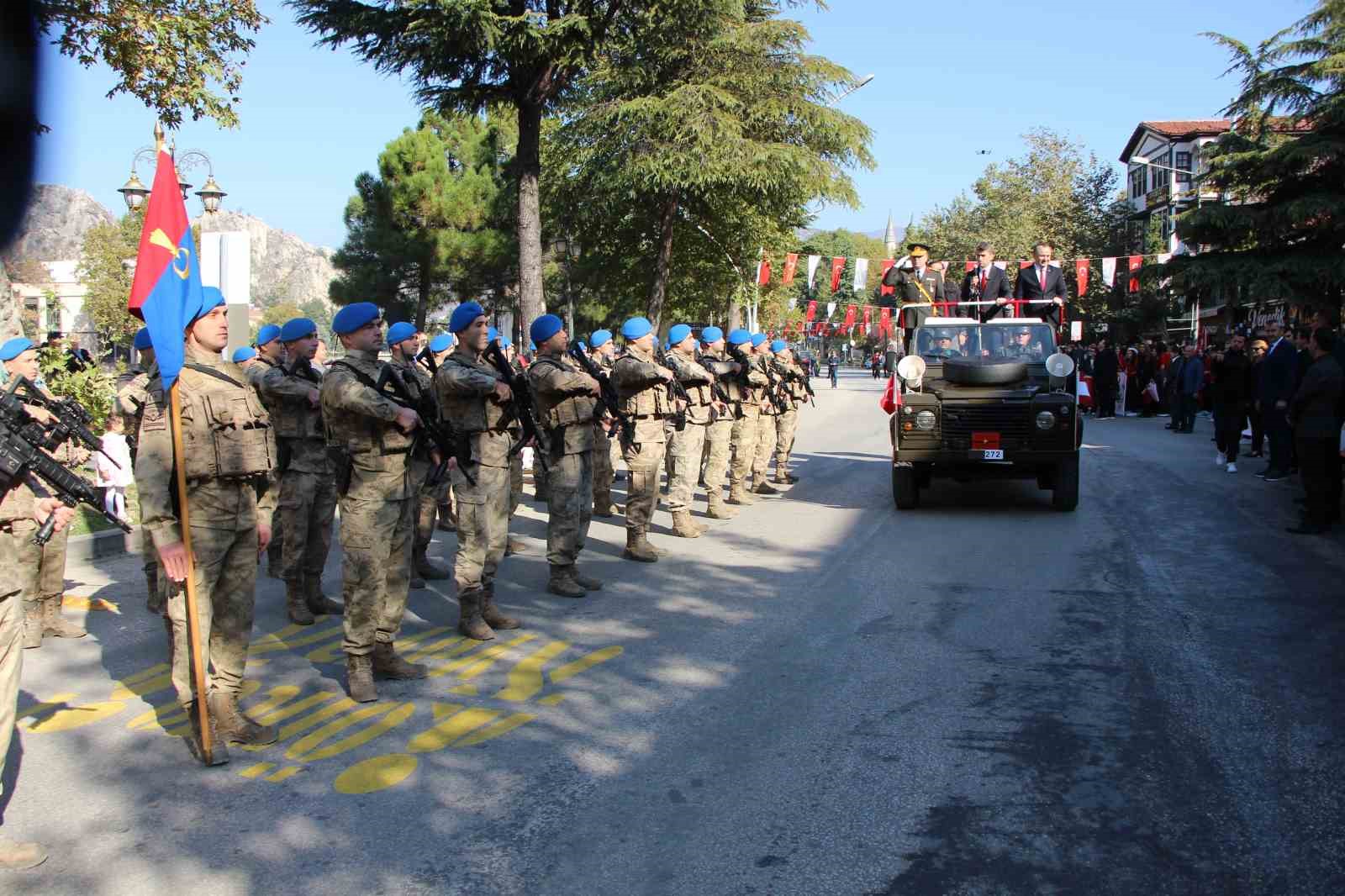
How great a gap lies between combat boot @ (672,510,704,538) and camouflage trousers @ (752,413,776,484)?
2.88 meters

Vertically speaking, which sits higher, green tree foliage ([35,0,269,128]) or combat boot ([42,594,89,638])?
green tree foliage ([35,0,269,128])

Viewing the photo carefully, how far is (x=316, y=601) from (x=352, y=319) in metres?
2.57

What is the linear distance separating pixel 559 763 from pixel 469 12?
1102 centimetres

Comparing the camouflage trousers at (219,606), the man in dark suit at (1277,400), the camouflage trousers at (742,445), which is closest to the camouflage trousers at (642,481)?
the camouflage trousers at (742,445)

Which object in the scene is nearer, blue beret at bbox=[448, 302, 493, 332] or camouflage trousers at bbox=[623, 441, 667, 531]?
blue beret at bbox=[448, 302, 493, 332]

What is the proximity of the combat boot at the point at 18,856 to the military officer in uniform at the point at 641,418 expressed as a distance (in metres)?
5.73

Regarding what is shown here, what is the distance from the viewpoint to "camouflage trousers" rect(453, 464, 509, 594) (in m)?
6.89

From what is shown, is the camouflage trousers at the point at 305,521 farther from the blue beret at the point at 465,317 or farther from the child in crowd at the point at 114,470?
the child in crowd at the point at 114,470

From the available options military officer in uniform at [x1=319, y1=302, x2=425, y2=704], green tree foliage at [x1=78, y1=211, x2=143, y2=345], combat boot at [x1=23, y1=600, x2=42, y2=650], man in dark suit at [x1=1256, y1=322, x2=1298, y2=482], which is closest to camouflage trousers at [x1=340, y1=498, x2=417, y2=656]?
military officer in uniform at [x1=319, y1=302, x2=425, y2=704]

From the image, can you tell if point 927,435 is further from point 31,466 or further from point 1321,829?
point 31,466

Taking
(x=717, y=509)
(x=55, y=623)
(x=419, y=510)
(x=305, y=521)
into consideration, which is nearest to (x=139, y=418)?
(x=305, y=521)

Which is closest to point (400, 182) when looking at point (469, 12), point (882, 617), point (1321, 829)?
point (469, 12)

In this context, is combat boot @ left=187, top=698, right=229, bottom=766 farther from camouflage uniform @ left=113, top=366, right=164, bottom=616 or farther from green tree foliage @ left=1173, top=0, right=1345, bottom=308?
green tree foliage @ left=1173, top=0, right=1345, bottom=308

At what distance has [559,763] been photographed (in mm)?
4738
